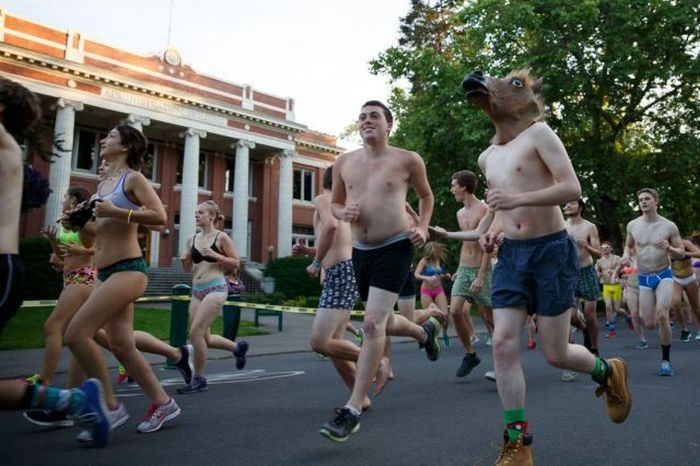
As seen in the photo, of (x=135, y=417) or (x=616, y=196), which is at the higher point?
(x=616, y=196)

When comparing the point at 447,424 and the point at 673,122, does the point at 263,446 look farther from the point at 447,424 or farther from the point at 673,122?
the point at 673,122

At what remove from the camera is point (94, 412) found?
11.0 ft

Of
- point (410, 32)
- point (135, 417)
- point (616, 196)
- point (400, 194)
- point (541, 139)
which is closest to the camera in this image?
point (541, 139)

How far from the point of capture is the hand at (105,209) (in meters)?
4.15

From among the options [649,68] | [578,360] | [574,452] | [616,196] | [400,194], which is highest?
[649,68]

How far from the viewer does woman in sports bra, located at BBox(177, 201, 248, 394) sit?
6.37 m

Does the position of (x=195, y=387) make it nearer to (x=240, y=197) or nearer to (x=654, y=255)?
(x=654, y=255)

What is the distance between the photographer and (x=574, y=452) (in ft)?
12.2

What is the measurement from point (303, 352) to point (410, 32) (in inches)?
1162

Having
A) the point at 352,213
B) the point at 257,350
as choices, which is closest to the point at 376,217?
the point at 352,213

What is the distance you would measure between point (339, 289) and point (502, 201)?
1.95 m

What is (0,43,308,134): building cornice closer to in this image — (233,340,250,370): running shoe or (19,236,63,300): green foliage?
(19,236,63,300): green foliage

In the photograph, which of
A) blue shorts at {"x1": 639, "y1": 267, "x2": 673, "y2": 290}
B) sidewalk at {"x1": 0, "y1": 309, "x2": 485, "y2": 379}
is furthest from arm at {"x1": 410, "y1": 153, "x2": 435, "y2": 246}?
sidewalk at {"x1": 0, "y1": 309, "x2": 485, "y2": 379}

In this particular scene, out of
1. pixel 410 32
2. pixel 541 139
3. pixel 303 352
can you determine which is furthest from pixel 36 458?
pixel 410 32
